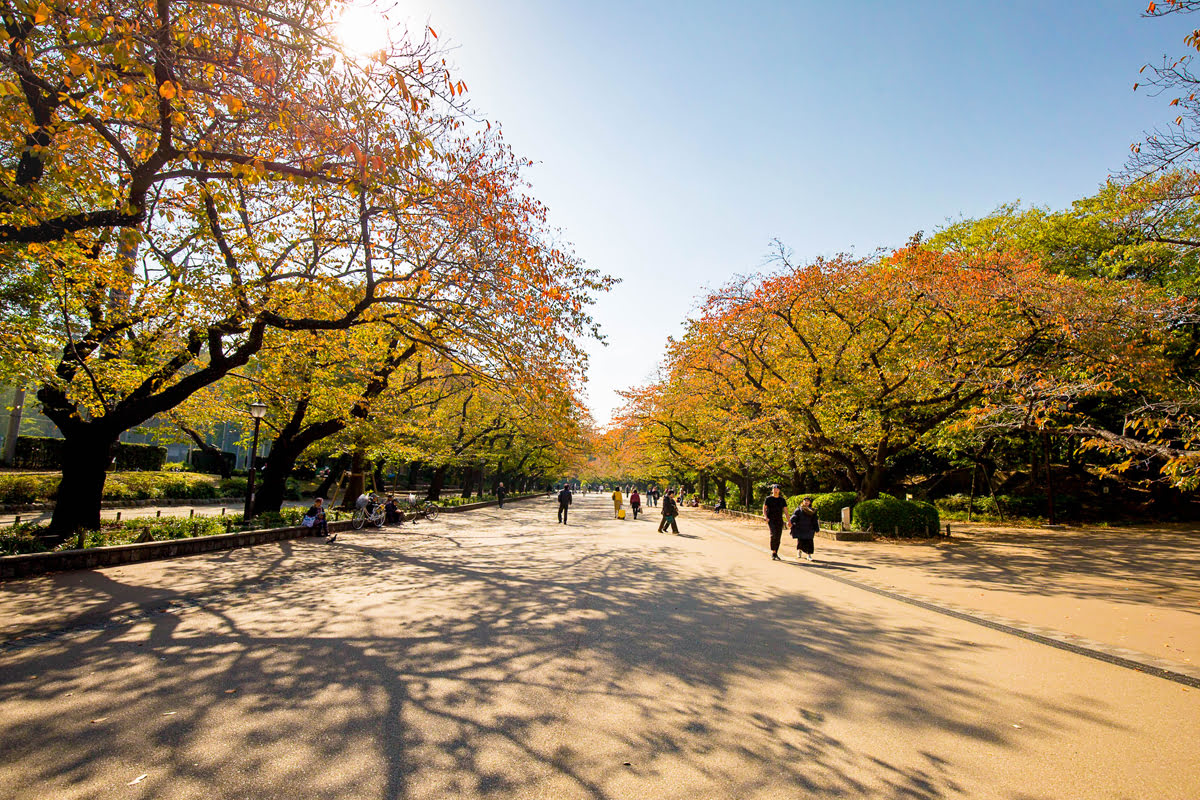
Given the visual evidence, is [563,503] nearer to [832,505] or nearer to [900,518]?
[832,505]

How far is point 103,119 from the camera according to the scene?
639 cm

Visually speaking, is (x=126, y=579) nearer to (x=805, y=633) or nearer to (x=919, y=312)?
(x=805, y=633)

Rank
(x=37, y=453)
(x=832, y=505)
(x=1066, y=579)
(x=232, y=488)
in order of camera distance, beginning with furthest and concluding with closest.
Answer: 1. (x=232, y=488)
2. (x=37, y=453)
3. (x=832, y=505)
4. (x=1066, y=579)

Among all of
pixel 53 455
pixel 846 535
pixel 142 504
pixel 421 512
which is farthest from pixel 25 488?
pixel 846 535

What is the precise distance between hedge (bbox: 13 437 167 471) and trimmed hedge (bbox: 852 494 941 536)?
95.4 feet

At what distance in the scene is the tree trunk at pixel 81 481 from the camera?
10.7 meters

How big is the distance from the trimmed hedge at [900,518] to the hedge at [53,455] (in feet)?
95.4

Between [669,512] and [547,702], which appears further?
[669,512]

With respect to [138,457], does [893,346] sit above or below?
above

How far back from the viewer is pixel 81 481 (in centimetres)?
1084

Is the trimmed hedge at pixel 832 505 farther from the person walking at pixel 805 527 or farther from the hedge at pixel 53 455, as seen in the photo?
the hedge at pixel 53 455

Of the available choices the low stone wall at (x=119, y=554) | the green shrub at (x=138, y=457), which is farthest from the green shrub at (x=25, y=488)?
the low stone wall at (x=119, y=554)

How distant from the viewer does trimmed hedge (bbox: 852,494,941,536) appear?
18.0 m

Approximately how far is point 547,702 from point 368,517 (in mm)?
16888
